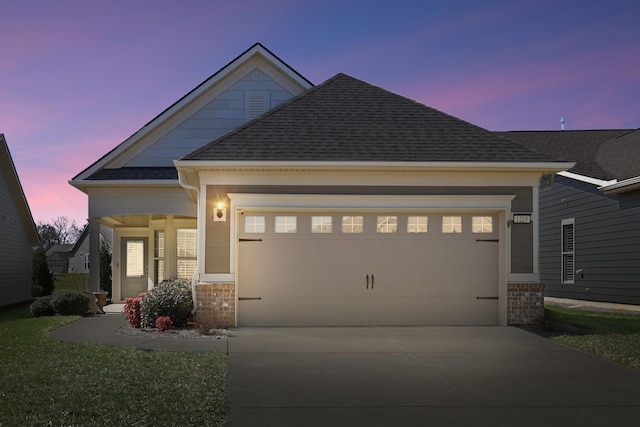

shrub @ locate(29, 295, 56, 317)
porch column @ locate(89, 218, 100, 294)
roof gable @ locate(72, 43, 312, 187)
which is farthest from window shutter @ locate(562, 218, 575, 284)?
shrub @ locate(29, 295, 56, 317)

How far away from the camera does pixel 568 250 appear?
20.8 m

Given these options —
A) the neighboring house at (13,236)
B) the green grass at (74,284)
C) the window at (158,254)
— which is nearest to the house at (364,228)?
the window at (158,254)

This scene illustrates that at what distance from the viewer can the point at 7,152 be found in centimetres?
2088

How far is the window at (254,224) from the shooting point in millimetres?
12836

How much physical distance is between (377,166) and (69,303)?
9.05 metres

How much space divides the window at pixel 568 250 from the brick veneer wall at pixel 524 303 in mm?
8234

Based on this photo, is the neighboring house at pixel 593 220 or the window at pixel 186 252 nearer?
the neighboring house at pixel 593 220

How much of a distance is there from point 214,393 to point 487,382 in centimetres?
329

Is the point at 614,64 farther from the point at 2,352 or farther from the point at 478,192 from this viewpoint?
the point at 2,352

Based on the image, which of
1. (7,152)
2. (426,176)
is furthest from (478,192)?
(7,152)

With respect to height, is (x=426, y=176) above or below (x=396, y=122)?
below

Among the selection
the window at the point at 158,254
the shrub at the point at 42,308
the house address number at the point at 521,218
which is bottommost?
the shrub at the point at 42,308

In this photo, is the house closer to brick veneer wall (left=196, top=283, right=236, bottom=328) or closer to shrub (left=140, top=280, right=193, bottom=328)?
brick veneer wall (left=196, top=283, right=236, bottom=328)

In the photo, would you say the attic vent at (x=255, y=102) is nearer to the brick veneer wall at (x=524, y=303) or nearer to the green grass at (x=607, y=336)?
the brick veneer wall at (x=524, y=303)
